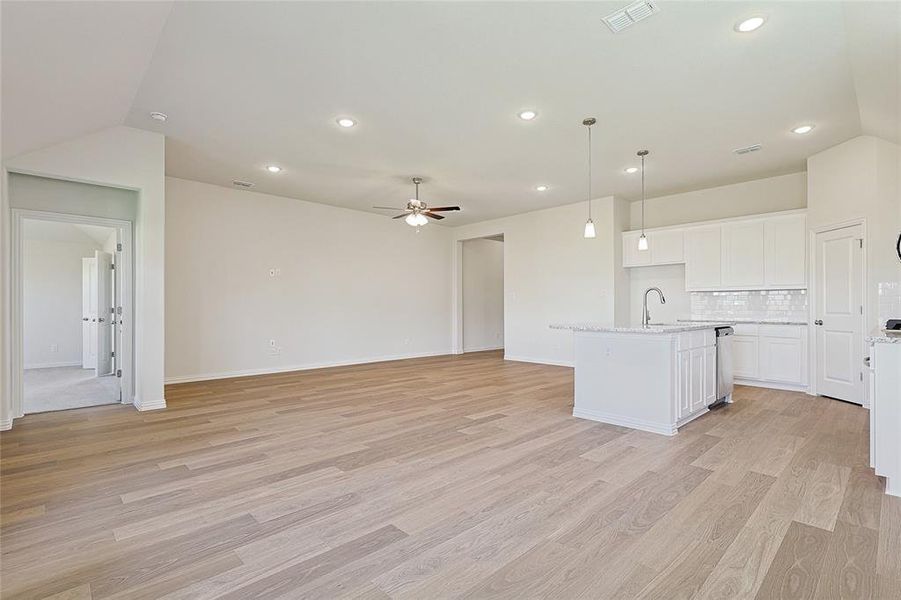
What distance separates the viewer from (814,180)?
526 centimetres

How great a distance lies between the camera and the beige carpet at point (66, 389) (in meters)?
4.89

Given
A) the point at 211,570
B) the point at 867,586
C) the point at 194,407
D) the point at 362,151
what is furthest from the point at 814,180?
the point at 194,407

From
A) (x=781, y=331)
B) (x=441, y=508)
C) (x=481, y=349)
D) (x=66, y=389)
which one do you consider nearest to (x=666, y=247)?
(x=781, y=331)

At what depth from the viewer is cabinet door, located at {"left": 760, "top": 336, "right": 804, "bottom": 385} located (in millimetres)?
5535

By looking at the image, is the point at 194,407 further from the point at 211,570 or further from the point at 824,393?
the point at 824,393

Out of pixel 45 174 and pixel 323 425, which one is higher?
pixel 45 174

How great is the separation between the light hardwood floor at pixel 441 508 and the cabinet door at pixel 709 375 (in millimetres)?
193

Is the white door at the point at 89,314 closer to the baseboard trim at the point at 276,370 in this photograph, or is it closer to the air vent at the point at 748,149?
the baseboard trim at the point at 276,370

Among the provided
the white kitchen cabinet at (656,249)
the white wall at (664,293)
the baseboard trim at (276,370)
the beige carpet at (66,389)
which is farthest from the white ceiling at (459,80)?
the baseboard trim at (276,370)

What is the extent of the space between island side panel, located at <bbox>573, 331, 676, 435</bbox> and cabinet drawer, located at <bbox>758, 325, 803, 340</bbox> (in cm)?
301

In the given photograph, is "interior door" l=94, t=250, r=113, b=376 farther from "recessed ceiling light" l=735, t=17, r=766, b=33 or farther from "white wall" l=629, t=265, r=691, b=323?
"white wall" l=629, t=265, r=691, b=323

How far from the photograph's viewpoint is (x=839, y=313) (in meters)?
4.98

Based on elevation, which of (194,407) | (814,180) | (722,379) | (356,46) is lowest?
(194,407)

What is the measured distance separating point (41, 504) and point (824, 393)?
736 centimetres
